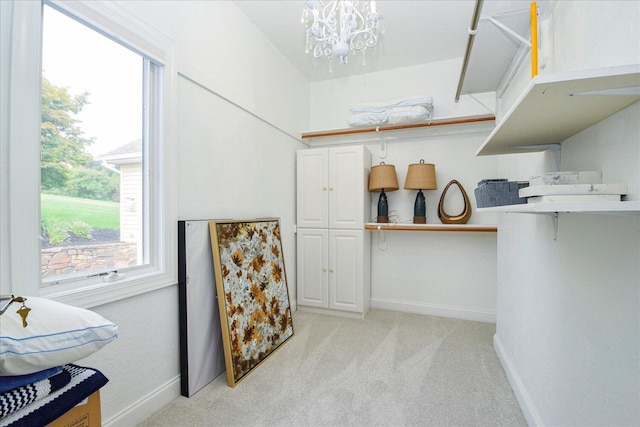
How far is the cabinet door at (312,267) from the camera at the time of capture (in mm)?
3283

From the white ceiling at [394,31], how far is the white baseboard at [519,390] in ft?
9.14

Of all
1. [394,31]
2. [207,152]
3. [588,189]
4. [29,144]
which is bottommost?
[588,189]

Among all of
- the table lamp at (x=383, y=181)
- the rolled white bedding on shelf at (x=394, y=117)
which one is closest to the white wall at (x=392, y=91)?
the rolled white bedding on shelf at (x=394, y=117)

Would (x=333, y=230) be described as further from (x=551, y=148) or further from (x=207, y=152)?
(x=551, y=148)

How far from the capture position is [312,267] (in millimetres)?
3346

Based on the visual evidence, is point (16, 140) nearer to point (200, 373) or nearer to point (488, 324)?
point (200, 373)

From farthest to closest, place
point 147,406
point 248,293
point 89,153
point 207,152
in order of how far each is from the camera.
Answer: point 248,293
point 207,152
point 147,406
point 89,153

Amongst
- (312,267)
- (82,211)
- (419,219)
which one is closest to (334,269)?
(312,267)

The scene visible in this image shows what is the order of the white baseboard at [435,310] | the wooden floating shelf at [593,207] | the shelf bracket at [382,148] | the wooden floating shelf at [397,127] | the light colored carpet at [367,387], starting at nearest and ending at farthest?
the wooden floating shelf at [593,207] → the light colored carpet at [367,387] → the wooden floating shelf at [397,127] → the white baseboard at [435,310] → the shelf bracket at [382,148]

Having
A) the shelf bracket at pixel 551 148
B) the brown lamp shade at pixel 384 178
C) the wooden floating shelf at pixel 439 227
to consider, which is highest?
the brown lamp shade at pixel 384 178

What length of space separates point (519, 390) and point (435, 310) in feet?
4.93

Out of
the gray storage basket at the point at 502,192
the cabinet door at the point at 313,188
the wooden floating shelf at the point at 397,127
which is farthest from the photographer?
the cabinet door at the point at 313,188

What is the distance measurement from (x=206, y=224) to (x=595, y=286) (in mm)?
2067

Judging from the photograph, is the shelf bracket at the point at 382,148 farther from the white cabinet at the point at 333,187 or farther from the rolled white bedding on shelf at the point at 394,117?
the rolled white bedding on shelf at the point at 394,117
